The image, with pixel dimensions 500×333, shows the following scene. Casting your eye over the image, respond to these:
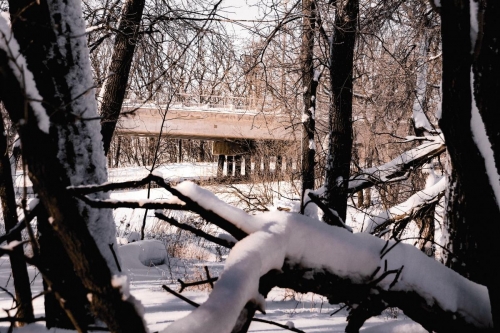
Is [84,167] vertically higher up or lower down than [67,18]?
lower down

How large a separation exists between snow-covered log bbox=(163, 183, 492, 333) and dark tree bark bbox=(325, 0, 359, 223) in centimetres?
468

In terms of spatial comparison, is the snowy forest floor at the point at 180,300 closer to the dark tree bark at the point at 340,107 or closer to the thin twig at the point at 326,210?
the thin twig at the point at 326,210

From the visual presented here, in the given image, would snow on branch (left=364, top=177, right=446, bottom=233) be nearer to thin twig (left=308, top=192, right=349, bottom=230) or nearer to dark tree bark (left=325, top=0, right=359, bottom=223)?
dark tree bark (left=325, top=0, right=359, bottom=223)

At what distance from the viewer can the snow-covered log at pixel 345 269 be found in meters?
1.23

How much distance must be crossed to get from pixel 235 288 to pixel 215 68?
615 cm

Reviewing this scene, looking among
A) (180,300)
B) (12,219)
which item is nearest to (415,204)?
(180,300)

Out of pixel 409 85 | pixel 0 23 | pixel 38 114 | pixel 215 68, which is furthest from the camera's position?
pixel 409 85

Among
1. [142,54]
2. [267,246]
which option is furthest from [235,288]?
[142,54]

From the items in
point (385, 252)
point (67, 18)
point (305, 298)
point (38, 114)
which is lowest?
point (305, 298)

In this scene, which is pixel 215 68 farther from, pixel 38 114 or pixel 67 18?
pixel 38 114

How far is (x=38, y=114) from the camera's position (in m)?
1.15

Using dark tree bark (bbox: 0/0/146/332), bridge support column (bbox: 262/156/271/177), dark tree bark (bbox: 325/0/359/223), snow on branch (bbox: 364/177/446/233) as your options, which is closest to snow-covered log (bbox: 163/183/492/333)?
dark tree bark (bbox: 0/0/146/332)

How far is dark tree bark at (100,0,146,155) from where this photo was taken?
5129 millimetres

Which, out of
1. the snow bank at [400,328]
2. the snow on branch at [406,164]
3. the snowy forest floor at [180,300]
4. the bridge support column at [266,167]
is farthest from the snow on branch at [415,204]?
the bridge support column at [266,167]
